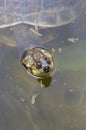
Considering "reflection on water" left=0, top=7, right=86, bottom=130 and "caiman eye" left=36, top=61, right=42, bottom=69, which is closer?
"reflection on water" left=0, top=7, right=86, bottom=130

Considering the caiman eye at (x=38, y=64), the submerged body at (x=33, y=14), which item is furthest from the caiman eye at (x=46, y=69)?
the submerged body at (x=33, y=14)

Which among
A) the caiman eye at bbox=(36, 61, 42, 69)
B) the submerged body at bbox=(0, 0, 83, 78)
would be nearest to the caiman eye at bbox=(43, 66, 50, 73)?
the caiman eye at bbox=(36, 61, 42, 69)

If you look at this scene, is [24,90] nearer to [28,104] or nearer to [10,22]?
[28,104]

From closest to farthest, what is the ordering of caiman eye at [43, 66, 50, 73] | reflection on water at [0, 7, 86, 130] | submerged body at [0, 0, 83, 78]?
reflection on water at [0, 7, 86, 130]
caiman eye at [43, 66, 50, 73]
submerged body at [0, 0, 83, 78]

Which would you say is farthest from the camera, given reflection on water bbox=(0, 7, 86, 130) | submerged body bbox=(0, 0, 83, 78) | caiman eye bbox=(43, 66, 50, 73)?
submerged body bbox=(0, 0, 83, 78)

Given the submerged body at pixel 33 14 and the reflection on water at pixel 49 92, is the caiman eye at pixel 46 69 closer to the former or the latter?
the reflection on water at pixel 49 92

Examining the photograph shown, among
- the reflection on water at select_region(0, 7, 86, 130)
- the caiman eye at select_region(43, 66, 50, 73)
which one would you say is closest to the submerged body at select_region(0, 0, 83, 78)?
the reflection on water at select_region(0, 7, 86, 130)

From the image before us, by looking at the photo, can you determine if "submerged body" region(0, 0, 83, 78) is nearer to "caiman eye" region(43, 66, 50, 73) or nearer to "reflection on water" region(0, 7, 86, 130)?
"reflection on water" region(0, 7, 86, 130)

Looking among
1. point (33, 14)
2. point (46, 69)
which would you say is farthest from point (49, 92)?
point (33, 14)

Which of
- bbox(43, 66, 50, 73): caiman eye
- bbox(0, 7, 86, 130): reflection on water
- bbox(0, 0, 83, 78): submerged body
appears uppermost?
bbox(0, 0, 83, 78): submerged body

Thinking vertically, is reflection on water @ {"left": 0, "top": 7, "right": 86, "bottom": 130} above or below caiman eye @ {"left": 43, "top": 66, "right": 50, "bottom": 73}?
below
